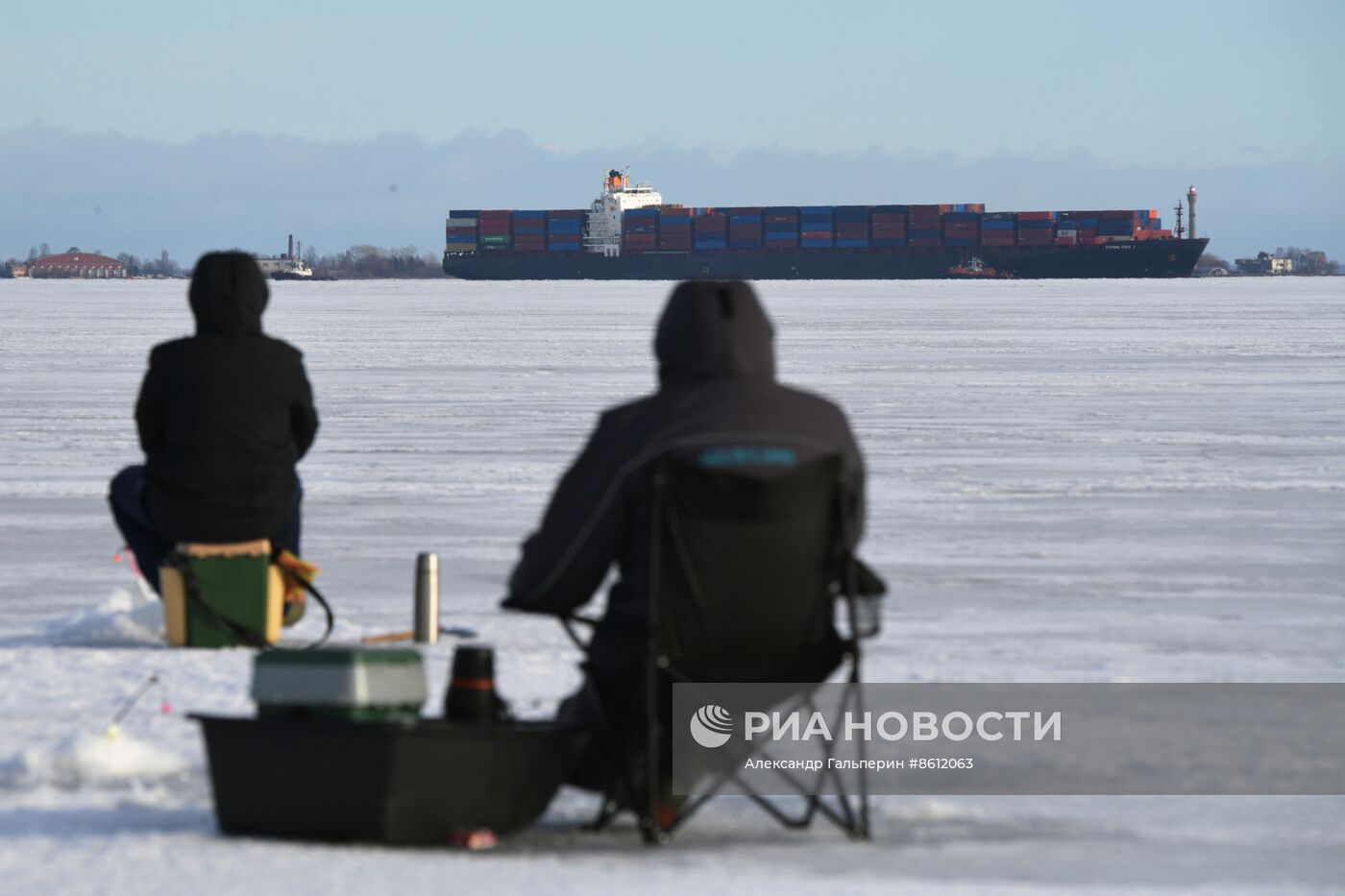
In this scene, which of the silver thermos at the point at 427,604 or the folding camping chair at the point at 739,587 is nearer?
the folding camping chair at the point at 739,587

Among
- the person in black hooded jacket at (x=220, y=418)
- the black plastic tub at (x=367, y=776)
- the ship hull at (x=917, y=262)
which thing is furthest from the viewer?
the ship hull at (x=917, y=262)

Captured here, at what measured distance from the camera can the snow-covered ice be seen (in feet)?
11.3

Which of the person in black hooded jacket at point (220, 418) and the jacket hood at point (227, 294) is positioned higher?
the jacket hood at point (227, 294)

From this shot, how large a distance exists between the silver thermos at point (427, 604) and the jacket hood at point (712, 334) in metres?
2.39

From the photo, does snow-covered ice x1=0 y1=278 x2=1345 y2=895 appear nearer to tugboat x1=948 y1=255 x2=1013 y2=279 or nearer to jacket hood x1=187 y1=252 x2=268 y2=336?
jacket hood x1=187 y1=252 x2=268 y2=336

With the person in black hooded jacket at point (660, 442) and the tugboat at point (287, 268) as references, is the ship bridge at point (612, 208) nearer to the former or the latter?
the tugboat at point (287, 268)

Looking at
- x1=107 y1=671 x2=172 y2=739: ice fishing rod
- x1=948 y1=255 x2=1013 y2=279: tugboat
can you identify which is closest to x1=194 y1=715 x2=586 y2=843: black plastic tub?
x1=107 y1=671 x2=172 y2=739: ice fishing rod

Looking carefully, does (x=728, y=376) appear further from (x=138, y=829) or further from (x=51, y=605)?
(x=51, y=605)

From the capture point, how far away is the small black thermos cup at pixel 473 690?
3.60 meters

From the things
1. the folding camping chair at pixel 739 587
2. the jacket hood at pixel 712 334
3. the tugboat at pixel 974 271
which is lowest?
the folding camping chair at pixel 739 587

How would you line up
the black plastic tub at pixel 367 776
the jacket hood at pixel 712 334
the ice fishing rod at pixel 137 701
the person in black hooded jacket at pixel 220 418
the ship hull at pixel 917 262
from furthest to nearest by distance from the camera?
the ship hull at pixel 917 262
the person in black hooded jacket at pixel 220 418
the ice fishing rod at pixel 137 701
the jacket hood at pixel 712 334
the black plastic tub at pixel 367 776

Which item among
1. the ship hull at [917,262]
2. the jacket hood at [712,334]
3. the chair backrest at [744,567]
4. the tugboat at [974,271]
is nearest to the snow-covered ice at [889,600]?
the chair backrest at [744,567]

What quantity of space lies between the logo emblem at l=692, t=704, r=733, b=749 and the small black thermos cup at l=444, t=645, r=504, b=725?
0.38m

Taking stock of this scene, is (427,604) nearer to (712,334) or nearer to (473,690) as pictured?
(473,690)
